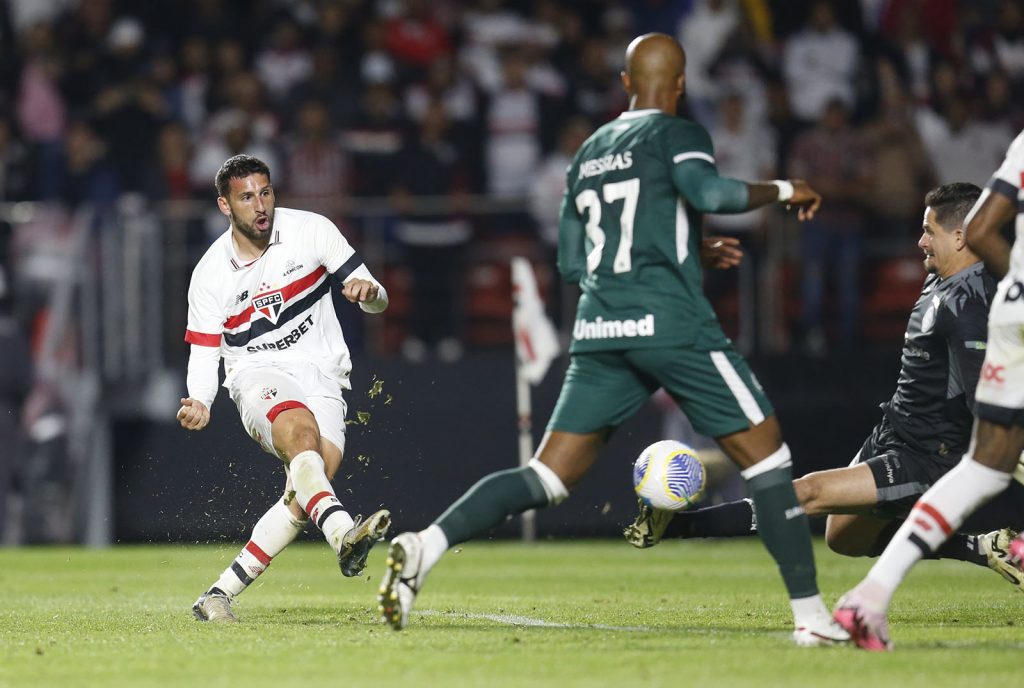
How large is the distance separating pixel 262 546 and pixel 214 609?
386mm

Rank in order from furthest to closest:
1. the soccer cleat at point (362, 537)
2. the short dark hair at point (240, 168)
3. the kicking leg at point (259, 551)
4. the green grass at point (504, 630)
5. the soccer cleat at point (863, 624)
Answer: the short dark hair at point (240, 168), the kicking leg at point (259, 551), the soccer cleat at point (362, 537), the soccer cleat at point (863, 624), the green grass at point (504, 630)

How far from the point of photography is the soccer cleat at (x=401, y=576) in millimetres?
6660

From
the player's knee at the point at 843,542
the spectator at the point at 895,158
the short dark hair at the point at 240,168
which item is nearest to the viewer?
the short dark hair at the point at 240,168

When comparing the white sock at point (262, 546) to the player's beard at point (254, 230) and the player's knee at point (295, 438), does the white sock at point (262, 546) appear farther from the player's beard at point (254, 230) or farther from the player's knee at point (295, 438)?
the player's beard at point (254, 230)

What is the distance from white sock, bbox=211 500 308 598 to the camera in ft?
27.8

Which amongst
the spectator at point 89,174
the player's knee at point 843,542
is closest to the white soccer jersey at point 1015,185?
the player's knee at point 843,542

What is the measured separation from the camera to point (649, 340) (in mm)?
6680

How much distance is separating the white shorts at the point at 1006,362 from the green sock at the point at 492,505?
1785mm

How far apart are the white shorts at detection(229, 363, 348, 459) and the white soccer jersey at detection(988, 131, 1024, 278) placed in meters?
3.57

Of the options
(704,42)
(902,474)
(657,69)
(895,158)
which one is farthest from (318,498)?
(704,42)

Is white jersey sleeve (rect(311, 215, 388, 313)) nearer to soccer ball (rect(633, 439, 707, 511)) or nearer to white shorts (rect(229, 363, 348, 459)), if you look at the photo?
white shorts (rect(229, 363, 348, 459))

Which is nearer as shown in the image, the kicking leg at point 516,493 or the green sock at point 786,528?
the green sock at point 786,528

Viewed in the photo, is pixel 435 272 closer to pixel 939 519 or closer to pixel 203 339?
pixel 203 339

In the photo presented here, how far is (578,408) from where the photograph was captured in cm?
686
